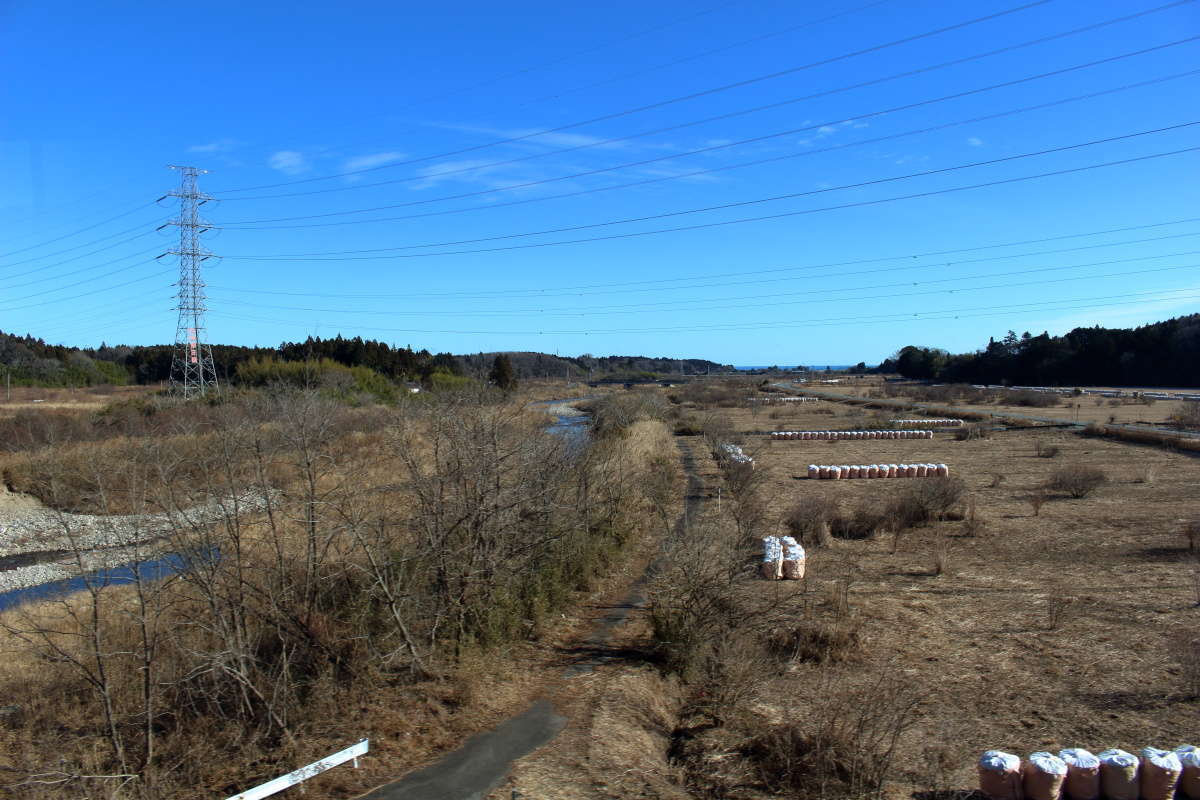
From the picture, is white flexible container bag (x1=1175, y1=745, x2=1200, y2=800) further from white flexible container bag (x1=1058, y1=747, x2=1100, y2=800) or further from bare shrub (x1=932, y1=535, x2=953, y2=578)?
bare shrub (x1=932, y1=535, x2=953, y2=578)

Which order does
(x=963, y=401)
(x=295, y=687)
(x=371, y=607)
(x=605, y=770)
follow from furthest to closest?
1. (x=963, y=401)
2. (x=371, y=607)
3. (x=295, y=687)
4. (x=605, y=770)

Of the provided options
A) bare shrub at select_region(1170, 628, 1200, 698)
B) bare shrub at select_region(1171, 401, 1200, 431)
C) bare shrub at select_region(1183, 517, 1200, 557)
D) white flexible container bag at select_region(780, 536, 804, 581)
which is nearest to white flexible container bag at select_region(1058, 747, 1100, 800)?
bare shrub at select_region(1170, 628, 1200, 698)

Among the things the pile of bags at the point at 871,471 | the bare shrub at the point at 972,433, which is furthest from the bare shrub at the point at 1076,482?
the bare shrub at the point at 972,433

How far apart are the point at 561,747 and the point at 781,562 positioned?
6.83 metres

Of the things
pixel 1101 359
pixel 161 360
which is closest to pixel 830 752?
pixel 161 360

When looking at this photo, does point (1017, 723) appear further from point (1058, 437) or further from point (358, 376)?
point (358, 376)

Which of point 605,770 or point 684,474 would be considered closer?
point 605,770

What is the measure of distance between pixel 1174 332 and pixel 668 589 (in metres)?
90.7

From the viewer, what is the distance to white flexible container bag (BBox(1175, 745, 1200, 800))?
6055 mm

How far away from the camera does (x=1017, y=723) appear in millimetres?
7469

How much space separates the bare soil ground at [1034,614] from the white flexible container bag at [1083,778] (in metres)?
0.75

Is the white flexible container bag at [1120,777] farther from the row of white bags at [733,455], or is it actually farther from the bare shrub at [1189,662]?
the row of white bags at [733,455]

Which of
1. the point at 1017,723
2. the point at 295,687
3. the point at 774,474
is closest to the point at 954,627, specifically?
the point at 1017,723

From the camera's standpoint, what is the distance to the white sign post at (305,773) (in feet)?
18.6
